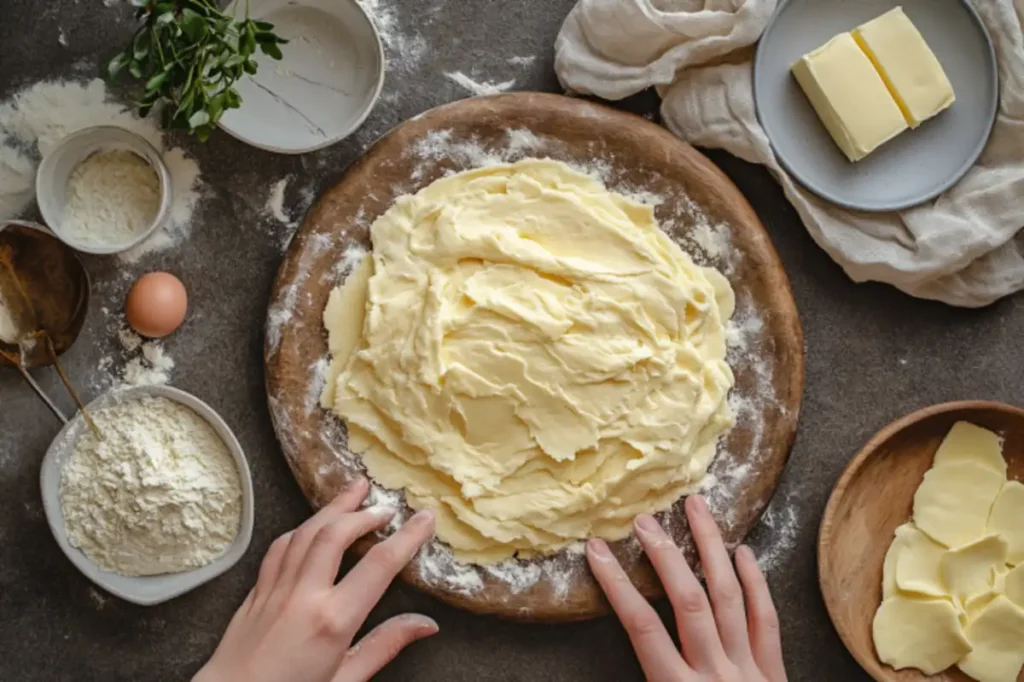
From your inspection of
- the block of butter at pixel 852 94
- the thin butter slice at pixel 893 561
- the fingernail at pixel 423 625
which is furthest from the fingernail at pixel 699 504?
the block of butter at pixel 852 94

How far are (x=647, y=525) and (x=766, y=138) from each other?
26.4 inches

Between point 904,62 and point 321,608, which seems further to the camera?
point 904,62

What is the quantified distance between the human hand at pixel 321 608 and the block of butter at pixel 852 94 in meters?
0.94

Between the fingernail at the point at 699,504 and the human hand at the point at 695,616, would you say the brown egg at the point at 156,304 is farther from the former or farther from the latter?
the fingernail at the point at 699,504

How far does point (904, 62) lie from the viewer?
158cm

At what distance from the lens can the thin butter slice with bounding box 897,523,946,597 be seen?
161 cm

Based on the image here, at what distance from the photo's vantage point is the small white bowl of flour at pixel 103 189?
61.2 inches

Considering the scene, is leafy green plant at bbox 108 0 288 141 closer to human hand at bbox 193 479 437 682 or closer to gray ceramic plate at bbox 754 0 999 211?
human hand at bbox 193 479 437 682

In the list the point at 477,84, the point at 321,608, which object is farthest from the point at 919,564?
the point at 477,84

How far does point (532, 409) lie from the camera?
58.4 inches

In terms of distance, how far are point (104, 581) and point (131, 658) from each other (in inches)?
7.2

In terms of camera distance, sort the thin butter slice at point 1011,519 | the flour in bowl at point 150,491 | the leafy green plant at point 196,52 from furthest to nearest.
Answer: the thin butter slice at point 1011,519
the flour in bowl at point 150,491
the leafy green plant at point 196,52

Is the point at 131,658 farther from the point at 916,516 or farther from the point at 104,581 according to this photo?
the point at 916,516

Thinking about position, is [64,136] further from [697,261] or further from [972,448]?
[972,448]
